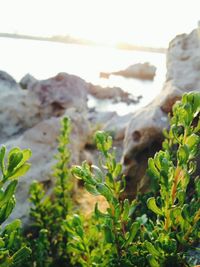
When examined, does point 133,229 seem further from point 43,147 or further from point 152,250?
point 43,147

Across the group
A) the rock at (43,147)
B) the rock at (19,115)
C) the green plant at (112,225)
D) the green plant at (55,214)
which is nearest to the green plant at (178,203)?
the green plant at (112,225)

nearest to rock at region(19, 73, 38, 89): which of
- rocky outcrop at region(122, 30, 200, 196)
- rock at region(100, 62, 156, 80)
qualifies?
rocky outcrop at region(122, 30, 200, 196)

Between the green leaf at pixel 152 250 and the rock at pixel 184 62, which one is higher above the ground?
the rock at pixel 184 62

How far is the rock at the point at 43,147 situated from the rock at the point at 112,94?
86.9ft

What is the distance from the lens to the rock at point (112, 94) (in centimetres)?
3384

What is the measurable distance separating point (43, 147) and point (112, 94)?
29612 mm

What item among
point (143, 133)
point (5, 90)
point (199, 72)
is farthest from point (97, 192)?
point (5, 90)

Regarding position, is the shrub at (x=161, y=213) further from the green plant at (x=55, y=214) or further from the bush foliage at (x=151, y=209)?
the green plant at (x=55, y=214)

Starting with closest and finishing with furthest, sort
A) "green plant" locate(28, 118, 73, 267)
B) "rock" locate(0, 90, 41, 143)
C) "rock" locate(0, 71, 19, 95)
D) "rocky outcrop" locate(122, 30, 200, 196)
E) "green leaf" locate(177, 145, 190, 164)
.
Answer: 1. "green leaf" locate(177, 145, 190, 164)
2. "green plant" locate(28, 118, 73, 267)
3. "rocky outcrop" locate(122, 30, 200, 196)
4. "rock" locate(0, 90, 41, 143)
5. "rock" locate(0, 71, 19, 95)

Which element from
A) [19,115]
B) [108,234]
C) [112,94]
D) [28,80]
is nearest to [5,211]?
[108,234]

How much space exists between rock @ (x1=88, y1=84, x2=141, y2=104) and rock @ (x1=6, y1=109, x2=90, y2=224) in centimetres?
2648

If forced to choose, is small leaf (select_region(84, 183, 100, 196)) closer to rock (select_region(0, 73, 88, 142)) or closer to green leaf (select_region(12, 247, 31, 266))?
green leaf (select_region(12, 247, 31, 266))

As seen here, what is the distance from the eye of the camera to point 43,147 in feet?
18.4

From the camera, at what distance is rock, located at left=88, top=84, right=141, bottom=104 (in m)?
33.8
